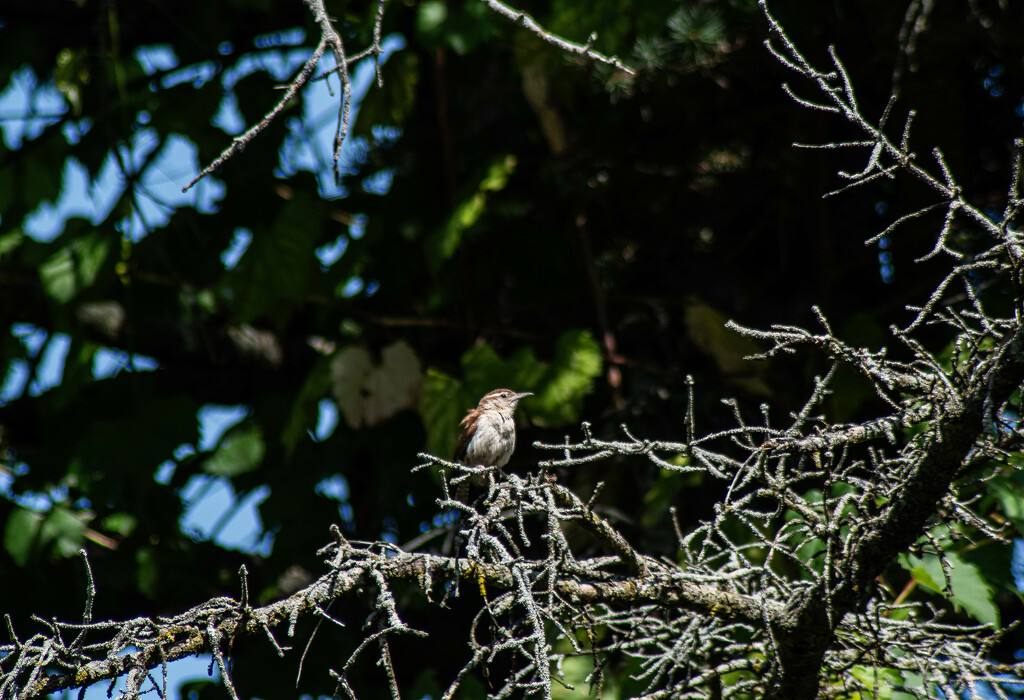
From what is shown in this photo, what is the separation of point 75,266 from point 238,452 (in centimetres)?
118

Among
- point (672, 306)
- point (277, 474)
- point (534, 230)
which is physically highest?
point (534, 230)

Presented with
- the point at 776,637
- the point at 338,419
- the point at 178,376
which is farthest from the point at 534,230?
the point at 776,637

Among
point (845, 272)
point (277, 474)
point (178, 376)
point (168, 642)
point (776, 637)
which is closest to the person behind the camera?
point (168, 642)

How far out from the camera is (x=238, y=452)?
484 cm

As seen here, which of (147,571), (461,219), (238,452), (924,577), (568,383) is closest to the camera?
(924,577)

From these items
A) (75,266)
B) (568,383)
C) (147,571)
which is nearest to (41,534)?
(147,571)

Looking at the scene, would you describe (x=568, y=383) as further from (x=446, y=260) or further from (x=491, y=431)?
(x=446, y=260)

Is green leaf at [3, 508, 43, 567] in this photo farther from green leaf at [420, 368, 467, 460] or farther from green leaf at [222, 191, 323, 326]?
green leaf at [420, 368, 467, 460]

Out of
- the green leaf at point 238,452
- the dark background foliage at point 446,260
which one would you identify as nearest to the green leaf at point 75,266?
the dark background foliage at point 446,260

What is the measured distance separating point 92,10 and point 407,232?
2.57 metres

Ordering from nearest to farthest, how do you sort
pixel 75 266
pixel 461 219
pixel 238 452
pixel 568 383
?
pixel 568 383 → pixel 461 219 → pixel 75 266 → pixel 238 452

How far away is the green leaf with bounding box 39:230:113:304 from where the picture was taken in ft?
14.7

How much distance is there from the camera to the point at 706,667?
3.21 meters

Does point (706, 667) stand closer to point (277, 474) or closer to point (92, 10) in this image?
point (277, 474)
